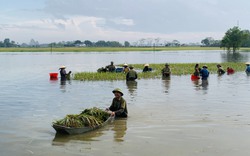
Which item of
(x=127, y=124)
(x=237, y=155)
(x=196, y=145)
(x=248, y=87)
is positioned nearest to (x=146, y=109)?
(x=127, y=124)

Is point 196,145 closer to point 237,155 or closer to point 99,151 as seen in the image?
point 237,155

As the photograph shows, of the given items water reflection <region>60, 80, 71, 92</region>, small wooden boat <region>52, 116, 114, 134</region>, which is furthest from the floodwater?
water reflection <region>60, 80, 71, 92</region>

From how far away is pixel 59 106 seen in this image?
16219 mm

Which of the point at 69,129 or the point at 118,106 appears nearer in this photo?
the point at 69,129

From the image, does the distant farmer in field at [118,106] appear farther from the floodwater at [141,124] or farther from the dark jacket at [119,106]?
the floodwater at [141,124]

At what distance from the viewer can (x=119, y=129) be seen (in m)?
11.5

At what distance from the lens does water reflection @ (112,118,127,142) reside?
1057cm

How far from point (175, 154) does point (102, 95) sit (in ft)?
35.8

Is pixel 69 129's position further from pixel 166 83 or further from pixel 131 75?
pixel 166 83

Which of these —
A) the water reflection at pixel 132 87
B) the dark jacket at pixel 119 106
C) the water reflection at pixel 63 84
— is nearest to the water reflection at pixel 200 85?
the water reflection at pixel 132 87

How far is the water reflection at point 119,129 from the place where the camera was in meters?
10.6

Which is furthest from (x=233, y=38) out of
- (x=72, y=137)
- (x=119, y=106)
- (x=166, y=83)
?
(x=72, y=137)

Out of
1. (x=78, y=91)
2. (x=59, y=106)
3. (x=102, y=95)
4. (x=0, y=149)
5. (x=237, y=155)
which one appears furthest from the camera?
(x=78, y=91)

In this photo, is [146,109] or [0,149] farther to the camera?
[146,109]
